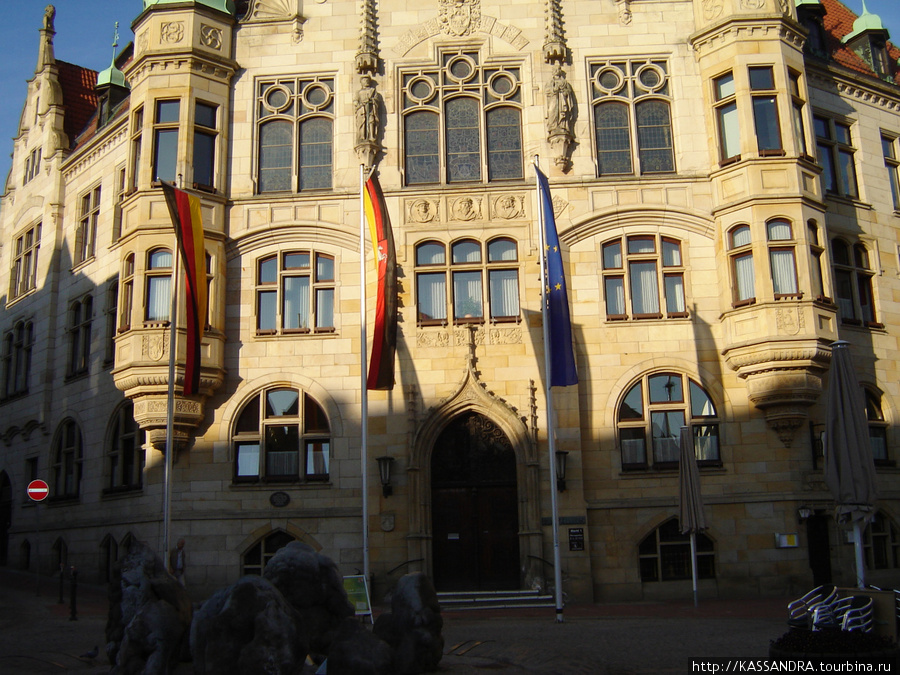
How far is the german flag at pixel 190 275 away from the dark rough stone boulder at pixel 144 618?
9733 mm

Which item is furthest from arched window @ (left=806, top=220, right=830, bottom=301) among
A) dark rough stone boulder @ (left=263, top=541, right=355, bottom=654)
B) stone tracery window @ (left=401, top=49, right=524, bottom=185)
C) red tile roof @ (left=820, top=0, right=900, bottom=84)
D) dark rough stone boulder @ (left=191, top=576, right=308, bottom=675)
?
dark rough stone boulder @ (left=191, top=576, right=308, bottom=675)

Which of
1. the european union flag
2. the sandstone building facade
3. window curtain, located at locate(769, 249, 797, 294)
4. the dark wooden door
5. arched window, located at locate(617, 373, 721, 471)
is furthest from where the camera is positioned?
arched window, located at locate(617, 373, 721, 471)

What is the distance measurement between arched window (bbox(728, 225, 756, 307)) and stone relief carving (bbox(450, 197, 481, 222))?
650cm

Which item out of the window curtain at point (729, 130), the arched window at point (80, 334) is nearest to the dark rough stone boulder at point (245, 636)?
the window curtain at point (729, 130)

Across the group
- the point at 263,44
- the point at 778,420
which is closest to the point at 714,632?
the point at 778,420

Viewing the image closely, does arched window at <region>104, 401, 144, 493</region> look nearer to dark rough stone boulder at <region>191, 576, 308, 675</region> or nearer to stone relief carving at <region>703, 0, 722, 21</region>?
dark rough stone boulder at <region>191, 576, 308, 675</region>

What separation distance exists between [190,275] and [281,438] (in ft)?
15.4

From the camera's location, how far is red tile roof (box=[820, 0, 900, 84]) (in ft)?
89.8

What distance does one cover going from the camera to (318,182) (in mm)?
23875

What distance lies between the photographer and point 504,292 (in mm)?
22797

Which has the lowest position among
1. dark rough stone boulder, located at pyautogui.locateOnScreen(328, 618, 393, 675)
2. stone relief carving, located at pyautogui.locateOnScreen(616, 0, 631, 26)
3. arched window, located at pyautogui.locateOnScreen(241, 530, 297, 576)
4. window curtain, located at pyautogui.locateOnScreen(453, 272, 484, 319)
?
dark rough stone boulder, located at pyautogui.locateOnScreen(328, 618, 393, 675)

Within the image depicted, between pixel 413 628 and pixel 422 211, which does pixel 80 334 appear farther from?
pixel 413 628

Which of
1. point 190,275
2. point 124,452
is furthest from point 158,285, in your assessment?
point 124,452

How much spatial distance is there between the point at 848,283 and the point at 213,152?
17.8 metres
